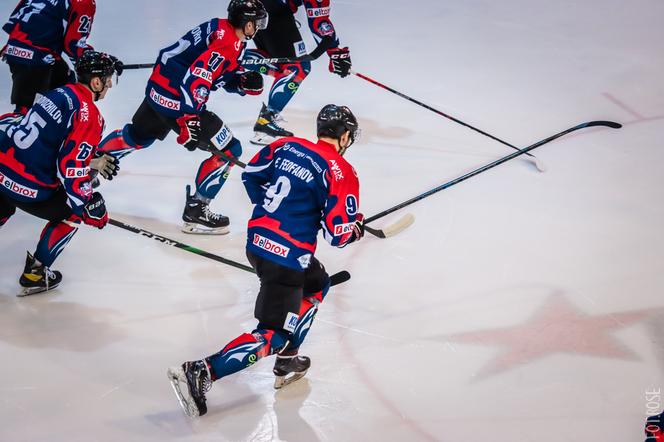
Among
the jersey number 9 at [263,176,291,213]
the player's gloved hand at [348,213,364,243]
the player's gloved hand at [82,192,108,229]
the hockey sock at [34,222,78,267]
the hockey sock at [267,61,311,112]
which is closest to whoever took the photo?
the jersey number 9 at [263,176,291,213]

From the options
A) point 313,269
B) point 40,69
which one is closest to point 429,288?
point 313,269

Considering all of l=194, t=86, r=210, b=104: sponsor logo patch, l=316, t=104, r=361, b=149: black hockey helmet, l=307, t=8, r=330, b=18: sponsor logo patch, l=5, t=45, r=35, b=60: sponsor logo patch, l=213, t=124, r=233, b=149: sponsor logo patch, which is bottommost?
l=213, t=124, r=233, b=149: sponsor logo patch

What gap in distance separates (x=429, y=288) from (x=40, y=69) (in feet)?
9.04

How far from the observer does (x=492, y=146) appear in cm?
569

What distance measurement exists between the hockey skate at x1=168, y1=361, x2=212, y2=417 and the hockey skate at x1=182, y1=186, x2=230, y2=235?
1.54 meters

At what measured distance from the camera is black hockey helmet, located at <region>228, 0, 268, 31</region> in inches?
169

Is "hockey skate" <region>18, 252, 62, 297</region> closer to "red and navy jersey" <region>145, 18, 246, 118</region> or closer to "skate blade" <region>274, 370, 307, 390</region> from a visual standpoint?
"red and navy jersey" <region>145, 18, 246, 118</region>

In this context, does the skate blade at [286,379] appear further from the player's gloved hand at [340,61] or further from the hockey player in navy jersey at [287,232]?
the player's gloved hand at [340,61]

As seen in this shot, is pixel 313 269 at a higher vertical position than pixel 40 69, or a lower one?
lower

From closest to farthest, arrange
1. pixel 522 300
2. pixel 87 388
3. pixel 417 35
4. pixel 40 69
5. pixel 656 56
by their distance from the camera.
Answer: pixel 87 388, pixel 522 300, pixel 40 69, pixel 656 56, pixel 417 35

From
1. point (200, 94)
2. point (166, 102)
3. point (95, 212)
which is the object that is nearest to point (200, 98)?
point (200, 94)

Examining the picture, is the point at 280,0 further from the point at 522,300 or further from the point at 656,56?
the point at 656,56

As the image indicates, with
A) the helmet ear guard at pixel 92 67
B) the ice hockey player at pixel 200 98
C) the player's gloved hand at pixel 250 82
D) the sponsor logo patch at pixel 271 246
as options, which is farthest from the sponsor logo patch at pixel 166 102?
the sponsor logo patch at pixel 271 246

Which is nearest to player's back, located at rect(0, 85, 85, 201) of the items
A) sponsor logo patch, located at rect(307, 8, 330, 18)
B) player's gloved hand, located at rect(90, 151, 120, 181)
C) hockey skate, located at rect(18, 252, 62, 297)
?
hockey skate, located at rect(18, 252, 62, 297)
